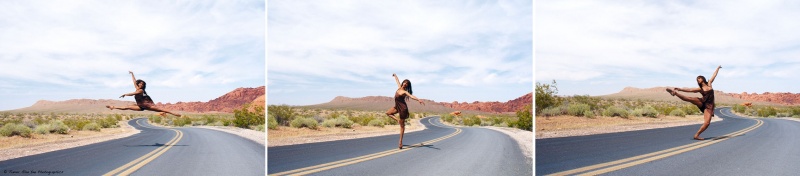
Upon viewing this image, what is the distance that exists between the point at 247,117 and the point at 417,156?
26.5 ft

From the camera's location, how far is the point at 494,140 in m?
10.8

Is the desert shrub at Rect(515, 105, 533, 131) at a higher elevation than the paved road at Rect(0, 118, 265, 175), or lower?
higher

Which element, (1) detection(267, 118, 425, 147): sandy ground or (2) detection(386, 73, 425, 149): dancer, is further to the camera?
(1) detection(267, 118, 425, 147): sandy ground

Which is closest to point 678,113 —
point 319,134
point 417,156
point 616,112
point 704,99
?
point 704,99

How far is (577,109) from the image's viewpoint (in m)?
15.2

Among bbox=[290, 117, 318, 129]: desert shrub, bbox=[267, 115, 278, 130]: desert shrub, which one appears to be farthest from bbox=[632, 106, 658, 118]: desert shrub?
bbox=[267, 115, 278, 130]: desert shrub

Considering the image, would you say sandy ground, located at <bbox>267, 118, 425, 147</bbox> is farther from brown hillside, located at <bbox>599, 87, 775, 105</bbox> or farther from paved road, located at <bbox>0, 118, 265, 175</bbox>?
brown hillside, located at <bbox>599, 87, 775, 105</bbox>

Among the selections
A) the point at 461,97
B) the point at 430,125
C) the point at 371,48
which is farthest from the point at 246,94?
the point at 461,97

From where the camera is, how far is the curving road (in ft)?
19.9

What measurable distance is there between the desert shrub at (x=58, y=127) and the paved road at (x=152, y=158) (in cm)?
59

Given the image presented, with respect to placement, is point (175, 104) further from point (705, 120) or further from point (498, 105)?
point (705, 120)

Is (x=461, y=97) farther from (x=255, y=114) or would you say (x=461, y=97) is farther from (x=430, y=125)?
(x=255, y=114)

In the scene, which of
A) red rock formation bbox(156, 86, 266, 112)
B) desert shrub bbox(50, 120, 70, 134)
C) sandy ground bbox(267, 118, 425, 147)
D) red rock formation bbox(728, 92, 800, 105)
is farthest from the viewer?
red rock formation bbox(156, 86, 266, 112)

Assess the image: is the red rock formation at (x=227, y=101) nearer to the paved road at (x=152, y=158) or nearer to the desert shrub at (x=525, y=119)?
the paved road at (x=152, y=158)
